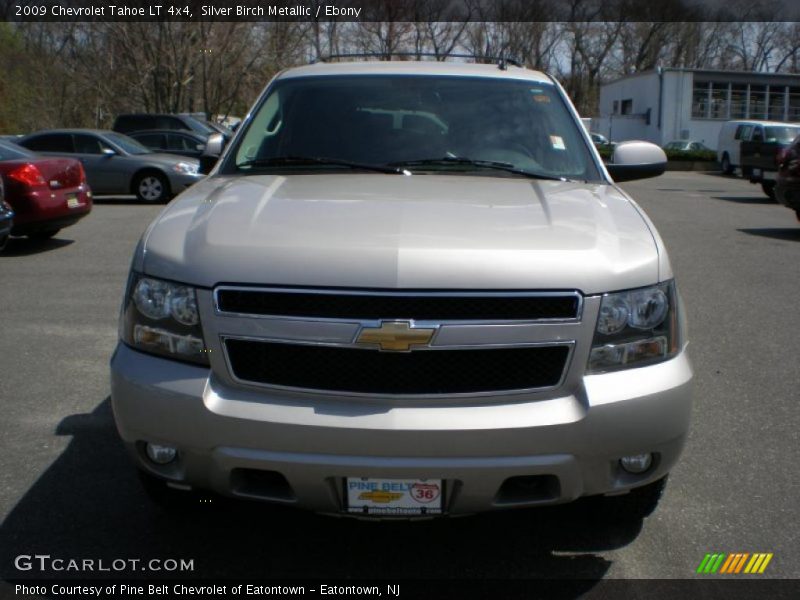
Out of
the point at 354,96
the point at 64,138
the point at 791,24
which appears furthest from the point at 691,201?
the point at 791,24

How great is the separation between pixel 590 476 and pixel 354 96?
2.45 m

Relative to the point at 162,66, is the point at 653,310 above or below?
below

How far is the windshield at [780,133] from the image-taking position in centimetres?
2698

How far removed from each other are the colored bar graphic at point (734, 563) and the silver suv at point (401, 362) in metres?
0.51

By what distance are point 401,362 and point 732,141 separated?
32261 millimetres

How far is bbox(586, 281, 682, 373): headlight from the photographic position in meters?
2.92

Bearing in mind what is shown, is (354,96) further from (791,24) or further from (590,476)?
(791,24)

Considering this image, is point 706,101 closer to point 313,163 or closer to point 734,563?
point 313,163

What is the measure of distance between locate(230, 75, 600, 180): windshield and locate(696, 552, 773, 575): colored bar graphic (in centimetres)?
169

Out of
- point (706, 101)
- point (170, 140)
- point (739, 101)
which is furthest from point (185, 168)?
point (739, 101)

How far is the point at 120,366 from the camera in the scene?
3.04 m

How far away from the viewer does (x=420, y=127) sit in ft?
14.6

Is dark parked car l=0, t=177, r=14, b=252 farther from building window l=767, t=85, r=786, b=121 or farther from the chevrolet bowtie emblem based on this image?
building window l=767, t=85, r=786, b=121

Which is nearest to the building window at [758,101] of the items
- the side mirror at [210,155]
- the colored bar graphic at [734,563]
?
the side mirror at [210,155]
